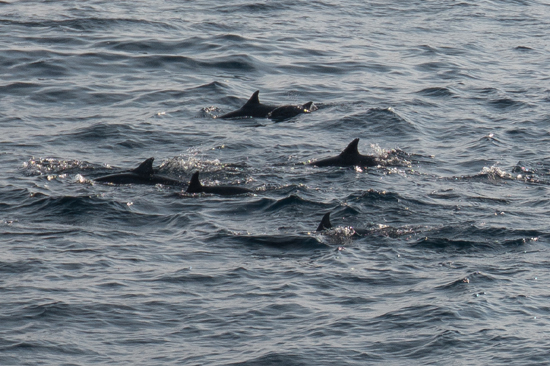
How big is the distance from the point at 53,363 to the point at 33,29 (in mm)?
23297

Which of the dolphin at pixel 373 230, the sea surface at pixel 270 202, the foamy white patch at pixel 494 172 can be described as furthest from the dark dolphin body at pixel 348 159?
the dolphin at pixel 373 230

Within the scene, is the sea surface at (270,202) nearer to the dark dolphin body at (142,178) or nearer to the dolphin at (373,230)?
the dolphin at (373,230)

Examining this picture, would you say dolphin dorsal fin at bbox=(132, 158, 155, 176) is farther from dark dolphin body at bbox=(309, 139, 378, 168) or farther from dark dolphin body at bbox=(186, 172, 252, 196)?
dark dolphin body at bbox=(309, 139, 378, 168)

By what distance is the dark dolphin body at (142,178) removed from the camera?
58.2ft

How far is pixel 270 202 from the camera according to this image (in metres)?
16.8

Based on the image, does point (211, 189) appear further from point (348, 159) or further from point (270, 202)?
point (348, 159)

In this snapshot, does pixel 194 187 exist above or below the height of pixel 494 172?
above

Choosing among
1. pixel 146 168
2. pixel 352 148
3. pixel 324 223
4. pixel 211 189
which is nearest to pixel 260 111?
pixel 352 148

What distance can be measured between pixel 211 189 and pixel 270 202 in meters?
1.23

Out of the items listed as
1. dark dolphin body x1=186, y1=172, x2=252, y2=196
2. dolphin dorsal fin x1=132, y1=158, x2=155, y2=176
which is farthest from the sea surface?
dolphin dorsal fin x1=132, y1=158, x2=155, y2=176

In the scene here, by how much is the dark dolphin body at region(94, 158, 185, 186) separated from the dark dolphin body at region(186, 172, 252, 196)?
64 centimetres

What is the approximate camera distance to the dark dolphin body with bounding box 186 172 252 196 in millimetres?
17219

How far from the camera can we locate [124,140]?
69.2 ft

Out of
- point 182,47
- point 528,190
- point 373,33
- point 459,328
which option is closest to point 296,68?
point 182,47
